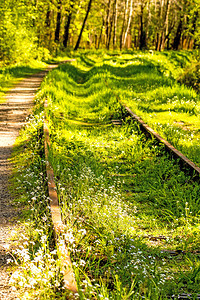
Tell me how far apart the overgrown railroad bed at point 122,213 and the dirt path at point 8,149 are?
0.89 feet

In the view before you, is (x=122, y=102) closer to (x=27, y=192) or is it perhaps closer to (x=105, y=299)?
(x=27, y=192)

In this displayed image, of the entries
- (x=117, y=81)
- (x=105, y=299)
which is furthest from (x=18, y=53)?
(x=105, y=299)

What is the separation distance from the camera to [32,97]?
508 inches

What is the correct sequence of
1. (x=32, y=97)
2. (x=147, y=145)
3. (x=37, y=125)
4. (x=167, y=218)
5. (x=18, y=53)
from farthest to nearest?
(x=18, y=53) → (x=32, y=97) → (x=37, y=125) → (x=147, y=145) → (x=167, y=218)

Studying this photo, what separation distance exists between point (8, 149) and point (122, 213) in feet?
11.8

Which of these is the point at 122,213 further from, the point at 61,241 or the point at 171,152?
the point at 171,152

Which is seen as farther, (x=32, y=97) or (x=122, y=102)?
(x=32, y=97)

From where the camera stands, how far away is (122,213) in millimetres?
4062

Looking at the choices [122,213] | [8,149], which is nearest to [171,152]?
[122,213]

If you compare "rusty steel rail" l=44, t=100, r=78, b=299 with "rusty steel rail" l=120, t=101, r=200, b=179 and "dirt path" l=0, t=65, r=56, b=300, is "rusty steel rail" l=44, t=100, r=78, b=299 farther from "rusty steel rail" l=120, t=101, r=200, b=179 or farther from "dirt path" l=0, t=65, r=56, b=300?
"rusty steel rail" l=120, t=101, r=200, b=179

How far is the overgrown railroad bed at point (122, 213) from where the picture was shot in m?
2.90

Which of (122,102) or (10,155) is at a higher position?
(122,102)

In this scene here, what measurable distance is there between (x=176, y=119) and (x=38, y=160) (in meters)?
4.32

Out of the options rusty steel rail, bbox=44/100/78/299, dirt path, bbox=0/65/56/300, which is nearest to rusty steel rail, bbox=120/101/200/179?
rusty steel rail, bbox=44/100/78/299
